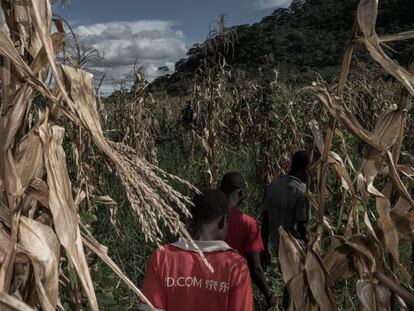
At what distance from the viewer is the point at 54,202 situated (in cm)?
112

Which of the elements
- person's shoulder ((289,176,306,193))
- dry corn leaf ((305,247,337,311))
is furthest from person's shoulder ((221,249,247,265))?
person's shoulder ((289,176,306,193))

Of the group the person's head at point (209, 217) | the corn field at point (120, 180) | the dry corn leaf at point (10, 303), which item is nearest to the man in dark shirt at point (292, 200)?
the person's head at point (209, 217)

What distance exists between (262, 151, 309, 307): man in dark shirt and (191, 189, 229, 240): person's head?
5.67ft

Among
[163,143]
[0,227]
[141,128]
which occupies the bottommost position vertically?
[163,143]

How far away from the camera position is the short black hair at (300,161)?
4254 millimetres

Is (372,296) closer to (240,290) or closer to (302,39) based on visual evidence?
(240,290)

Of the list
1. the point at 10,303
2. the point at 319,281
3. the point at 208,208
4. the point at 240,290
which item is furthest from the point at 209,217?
the point at 10,303

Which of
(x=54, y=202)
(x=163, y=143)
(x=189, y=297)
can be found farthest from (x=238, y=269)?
(x=163, y=143)

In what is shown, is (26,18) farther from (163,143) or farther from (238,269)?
(163,143)

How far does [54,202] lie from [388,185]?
99 cm

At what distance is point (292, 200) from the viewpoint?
14.0 feet

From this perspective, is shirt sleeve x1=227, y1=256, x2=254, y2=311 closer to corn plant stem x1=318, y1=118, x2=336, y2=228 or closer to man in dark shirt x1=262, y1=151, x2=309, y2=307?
corn plant stem x1=318, y1=118, x2=336, y2=228

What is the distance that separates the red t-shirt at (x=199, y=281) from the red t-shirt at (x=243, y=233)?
52.7 inches

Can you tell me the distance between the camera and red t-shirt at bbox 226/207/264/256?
368cm
